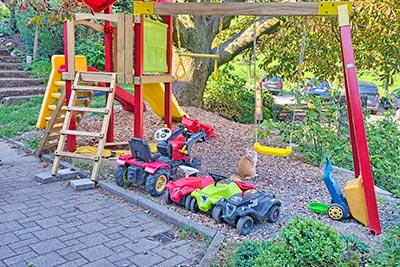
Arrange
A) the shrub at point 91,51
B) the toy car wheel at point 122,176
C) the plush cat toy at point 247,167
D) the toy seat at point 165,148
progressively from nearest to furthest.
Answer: the toy car wheel at point 122,176 < the toy seat at point 165,148 < the plush cat toy at point 247,167 < the shrub at point 91,51

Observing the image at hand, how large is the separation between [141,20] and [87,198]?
2557mm

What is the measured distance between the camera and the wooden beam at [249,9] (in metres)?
4.05

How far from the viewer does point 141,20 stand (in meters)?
5.49

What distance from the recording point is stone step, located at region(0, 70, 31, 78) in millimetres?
12781

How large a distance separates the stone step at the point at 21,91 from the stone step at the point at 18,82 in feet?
1.21

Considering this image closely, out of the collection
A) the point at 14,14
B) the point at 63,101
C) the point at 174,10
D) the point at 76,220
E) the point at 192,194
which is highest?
the point at 14,14

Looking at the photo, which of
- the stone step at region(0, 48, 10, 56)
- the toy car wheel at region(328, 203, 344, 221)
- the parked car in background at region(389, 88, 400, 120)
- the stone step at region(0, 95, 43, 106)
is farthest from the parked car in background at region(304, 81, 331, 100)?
the stone step at region(0, 48, 10, 56)

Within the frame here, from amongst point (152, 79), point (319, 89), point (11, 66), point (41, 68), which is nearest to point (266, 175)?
point (152, 79)

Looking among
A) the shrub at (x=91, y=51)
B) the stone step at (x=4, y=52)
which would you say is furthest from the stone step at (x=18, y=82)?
the stone step at (x=4, y=52)

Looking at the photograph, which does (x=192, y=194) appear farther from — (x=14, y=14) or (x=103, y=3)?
(x=14, y=14)

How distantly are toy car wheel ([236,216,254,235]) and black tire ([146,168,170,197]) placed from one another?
1.26 metres

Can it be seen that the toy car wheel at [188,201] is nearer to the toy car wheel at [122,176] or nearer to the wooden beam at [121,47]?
the toy car wheel at [122,176]

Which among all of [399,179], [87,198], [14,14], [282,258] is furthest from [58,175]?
[14,14]

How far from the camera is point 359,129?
369 cm
